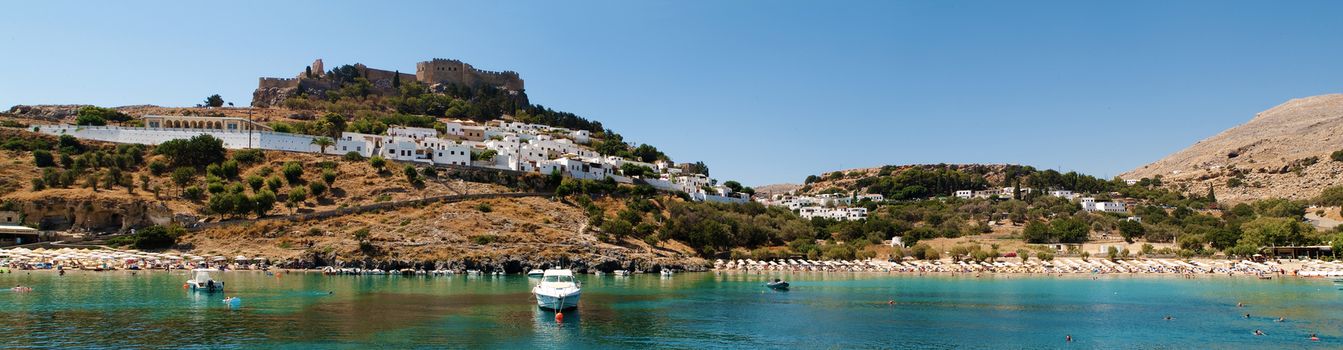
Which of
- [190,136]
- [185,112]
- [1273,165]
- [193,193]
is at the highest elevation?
[185,112]

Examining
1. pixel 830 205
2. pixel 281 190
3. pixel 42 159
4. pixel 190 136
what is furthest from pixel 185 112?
pixel 830 205

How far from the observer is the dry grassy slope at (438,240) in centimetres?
6631

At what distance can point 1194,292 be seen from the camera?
5303 cm

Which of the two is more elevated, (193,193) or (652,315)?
(193,193)

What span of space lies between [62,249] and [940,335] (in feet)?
198

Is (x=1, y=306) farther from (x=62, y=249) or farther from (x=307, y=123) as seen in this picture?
(x=307, y=123)

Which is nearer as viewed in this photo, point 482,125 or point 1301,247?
point 1301,247

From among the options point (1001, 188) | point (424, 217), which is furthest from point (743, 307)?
point (1001, 188)

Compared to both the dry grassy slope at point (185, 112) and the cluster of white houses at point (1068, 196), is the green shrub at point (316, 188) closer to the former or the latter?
the dry grassy slope at point (185, 112)

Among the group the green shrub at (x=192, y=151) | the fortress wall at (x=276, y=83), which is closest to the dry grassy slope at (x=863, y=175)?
the fortress wall at (x=276, y=83)

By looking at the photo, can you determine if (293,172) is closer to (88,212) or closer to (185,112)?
(88,212)

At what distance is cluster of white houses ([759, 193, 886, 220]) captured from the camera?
406ft

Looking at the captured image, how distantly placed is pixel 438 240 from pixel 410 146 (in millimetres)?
21394

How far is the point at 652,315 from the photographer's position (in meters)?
39.2
